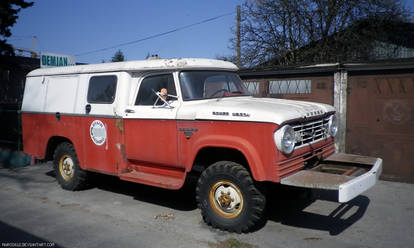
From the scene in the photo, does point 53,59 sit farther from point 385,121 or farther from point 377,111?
point 385,121

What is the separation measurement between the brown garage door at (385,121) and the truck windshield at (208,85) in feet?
10.4

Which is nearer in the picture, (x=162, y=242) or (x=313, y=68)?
(x=162, y=242)

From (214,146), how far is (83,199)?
3080 millimetres

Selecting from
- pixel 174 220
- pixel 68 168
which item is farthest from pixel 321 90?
pixel 68 168

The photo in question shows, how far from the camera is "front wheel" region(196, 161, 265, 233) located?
4.25 metres

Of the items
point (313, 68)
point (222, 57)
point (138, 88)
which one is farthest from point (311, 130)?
point (222, 57)

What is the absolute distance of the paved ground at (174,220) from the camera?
432 cm

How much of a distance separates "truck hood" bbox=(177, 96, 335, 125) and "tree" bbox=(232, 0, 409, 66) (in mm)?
11202

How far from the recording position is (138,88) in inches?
220

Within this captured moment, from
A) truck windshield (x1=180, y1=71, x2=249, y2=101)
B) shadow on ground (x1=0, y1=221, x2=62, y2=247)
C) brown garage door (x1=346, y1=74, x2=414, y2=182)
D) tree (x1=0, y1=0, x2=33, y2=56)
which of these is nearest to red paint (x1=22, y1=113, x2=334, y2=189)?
truck windshield (x1=180, y1=71, x2=249, y2=101)

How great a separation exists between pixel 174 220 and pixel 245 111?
2.00m

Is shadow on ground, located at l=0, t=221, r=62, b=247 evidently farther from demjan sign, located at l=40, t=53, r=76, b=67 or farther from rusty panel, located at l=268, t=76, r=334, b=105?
demjan sign, located at l=40, t=53, r=76, b=67

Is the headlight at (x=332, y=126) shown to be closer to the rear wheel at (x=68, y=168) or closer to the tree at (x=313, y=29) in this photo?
the rear wheel at (x=68, y=168)

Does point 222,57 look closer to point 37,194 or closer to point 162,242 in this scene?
point 37,194
